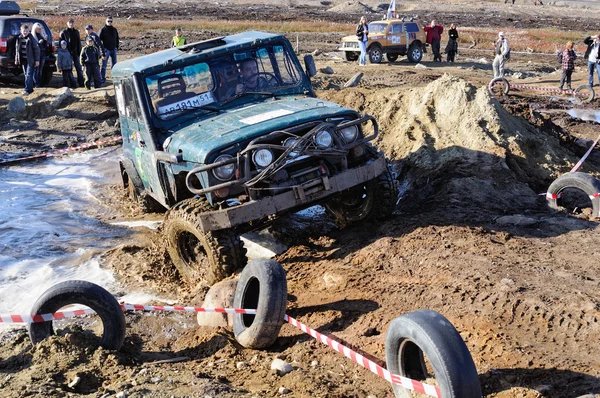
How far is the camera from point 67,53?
17047 mm

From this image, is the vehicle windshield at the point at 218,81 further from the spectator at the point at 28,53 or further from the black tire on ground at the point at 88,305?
the spectator at the point at 28,53

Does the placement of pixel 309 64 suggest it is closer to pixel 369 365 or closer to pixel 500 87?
pixel 369 365

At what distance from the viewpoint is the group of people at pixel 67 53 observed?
1641 cm

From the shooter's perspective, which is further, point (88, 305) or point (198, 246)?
point (198, 246)

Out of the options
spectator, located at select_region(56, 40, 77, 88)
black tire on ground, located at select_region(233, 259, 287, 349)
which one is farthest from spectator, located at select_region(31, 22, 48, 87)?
black tire on ground, located at select_region(233, 259, 287, 349)

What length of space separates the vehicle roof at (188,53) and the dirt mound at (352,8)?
5153 centimetres

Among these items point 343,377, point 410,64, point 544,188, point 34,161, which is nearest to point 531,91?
point 410,64

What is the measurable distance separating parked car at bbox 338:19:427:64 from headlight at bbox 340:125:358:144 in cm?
1889

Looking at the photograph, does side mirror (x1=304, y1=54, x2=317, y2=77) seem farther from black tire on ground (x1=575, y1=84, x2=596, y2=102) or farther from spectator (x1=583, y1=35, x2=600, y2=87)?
spectator (x1=583, y1=35, x2=600, y2=87)

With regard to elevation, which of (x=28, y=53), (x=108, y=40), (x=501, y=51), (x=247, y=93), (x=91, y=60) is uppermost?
(x=247, y=93)

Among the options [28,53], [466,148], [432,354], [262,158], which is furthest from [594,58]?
[432,354]

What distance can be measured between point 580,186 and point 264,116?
146 inches

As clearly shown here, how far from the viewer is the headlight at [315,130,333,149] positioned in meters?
6.46

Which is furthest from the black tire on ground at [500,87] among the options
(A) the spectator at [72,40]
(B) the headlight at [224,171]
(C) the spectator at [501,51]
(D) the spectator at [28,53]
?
(B) the headlight at [224,171]
